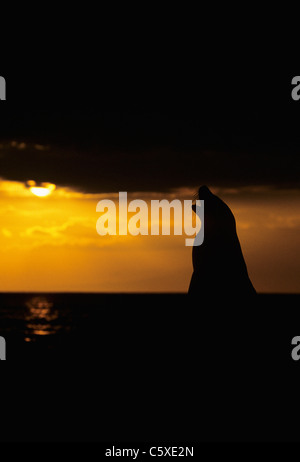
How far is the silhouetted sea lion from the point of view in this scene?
10.7 m

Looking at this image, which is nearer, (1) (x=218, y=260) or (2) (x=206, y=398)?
(1) (x=218, y=260)

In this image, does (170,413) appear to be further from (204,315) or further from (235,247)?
(235,247)

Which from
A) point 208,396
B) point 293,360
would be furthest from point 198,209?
point 293,360

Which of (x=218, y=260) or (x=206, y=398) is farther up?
(x=218, y=260)

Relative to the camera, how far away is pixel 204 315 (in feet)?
34.5

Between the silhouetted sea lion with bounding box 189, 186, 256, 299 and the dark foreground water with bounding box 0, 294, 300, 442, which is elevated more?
the silhouetted sea lion with bounding box 189, 186, 256, 299

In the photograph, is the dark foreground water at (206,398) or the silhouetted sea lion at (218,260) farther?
the silhouetted sea lion at (218,260)

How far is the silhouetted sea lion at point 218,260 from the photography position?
10.7 metres

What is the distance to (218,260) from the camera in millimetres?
10836

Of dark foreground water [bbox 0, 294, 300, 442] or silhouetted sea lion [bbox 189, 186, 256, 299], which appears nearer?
dark foreground water [bbox 0, 294, 300, 442]

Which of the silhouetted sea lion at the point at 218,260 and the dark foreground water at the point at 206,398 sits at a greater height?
the silhouetted sea lion at the point at 218,260
